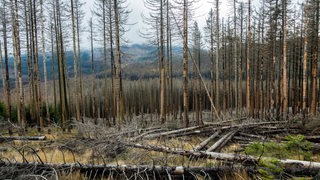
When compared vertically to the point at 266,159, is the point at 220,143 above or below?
below

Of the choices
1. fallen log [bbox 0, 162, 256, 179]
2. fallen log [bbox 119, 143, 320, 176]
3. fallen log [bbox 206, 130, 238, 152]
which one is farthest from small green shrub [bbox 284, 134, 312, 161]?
fallen log [bbox 206, 130, 238, 152]

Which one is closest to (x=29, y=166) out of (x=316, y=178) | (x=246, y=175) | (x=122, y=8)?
(x=246, y=175)

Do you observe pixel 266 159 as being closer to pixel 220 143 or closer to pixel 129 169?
pixel 129 169

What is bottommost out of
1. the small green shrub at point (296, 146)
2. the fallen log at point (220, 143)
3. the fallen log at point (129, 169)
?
the fallen log at point (220, 143)

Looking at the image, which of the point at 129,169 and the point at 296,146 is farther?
the point at 296,146

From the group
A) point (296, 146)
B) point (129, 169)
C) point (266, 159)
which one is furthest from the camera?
point (296, 146)

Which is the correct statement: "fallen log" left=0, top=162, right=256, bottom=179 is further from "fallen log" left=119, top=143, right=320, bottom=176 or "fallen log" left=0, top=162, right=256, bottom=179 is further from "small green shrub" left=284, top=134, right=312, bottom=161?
"small green shrub" left=284, top=134, right=312, bottom=161

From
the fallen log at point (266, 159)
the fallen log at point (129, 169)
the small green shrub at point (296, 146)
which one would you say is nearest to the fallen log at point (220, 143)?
the fallen log at point (266, 159)

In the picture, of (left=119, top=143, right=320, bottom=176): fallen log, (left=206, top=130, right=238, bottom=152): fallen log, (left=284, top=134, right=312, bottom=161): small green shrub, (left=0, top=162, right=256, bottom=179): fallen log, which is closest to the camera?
(left=119, top=143, right=320, bottom=176): fallen log

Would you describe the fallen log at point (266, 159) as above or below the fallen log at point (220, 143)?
above

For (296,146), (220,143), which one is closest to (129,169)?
(296,146)

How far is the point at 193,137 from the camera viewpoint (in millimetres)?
7754

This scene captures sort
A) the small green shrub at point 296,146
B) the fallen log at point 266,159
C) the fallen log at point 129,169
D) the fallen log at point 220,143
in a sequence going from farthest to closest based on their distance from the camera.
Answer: the fallen log at point 220,143 → the small green shrub at point 296,146 → the fallen log at point 129,169 → the fallen log at point 266,159

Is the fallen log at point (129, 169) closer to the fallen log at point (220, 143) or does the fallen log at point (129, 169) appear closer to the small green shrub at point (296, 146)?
the small green shrub at point (296, 146)
